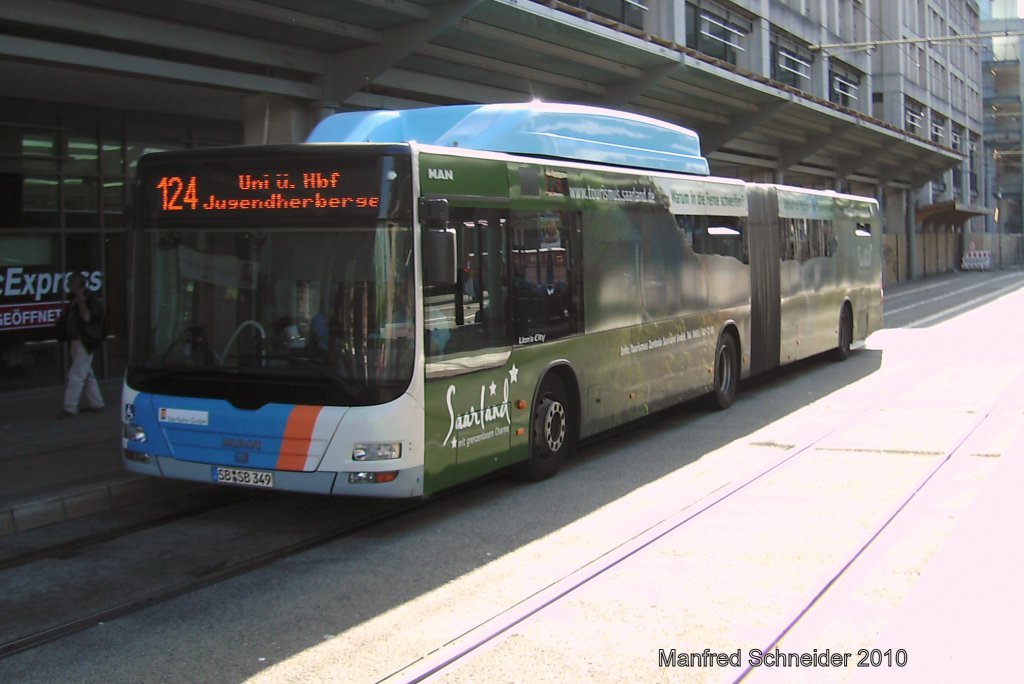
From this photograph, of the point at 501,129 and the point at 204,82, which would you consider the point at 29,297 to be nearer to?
the point at 204,82

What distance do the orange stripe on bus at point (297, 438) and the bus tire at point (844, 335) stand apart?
13.3 metres

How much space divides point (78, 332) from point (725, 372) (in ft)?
25.2

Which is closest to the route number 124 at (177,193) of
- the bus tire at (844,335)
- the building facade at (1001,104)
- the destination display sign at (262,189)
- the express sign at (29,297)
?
the destination display sign at (262,189)

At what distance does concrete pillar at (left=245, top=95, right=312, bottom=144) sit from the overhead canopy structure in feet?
0.25

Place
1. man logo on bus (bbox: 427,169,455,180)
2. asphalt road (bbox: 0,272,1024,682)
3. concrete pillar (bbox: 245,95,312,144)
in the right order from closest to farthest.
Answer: asphalt road (bbox: 0,272,1024,682), man logo on bus (bbox: 427,169,455,180), concrete pillar (bbox: 245,95,312,144)

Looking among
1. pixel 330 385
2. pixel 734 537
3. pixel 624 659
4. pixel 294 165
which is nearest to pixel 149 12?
pixel 294 165

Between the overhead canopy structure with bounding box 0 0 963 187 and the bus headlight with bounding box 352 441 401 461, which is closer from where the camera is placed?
the bus headlight with bounding box 352 441 401 461

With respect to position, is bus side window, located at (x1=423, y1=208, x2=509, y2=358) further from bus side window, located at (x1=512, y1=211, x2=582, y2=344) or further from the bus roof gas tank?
the bus roof gas tank

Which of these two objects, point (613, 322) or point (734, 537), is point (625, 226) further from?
point (734, 537)

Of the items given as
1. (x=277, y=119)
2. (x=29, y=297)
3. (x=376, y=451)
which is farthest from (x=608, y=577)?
(x=277, y=119)

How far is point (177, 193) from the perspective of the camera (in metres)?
7.77

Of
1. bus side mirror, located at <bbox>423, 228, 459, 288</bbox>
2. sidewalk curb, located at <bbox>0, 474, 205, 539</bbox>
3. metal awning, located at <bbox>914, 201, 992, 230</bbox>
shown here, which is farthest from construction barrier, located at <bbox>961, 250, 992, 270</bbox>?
bus side mirror, located at <bbox>423, 228, 459, 288</bbox>

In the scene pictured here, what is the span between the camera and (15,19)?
36.4 ft

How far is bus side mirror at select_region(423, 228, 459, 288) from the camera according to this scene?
23.7 feet
